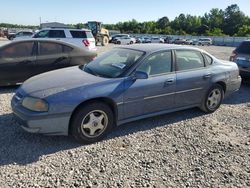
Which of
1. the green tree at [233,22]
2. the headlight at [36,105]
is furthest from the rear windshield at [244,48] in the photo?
the green tree at [233,22]

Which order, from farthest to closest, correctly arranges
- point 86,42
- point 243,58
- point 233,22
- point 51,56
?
1. point 233,22
2. point 86,42
3. point 243,58
4. point 51,56

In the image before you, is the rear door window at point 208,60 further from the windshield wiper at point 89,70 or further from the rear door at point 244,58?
the rear door at point 244,58

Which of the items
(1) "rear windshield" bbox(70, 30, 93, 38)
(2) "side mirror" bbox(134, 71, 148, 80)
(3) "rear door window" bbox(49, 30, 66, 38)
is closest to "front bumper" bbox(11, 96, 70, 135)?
(2) "side mirror" bbox(134, 71, 148, 80)

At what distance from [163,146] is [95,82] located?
145 cm

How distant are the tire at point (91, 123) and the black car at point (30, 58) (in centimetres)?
362

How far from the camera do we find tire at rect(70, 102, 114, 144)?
13.5 feet

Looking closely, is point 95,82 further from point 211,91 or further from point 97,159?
point 211,91

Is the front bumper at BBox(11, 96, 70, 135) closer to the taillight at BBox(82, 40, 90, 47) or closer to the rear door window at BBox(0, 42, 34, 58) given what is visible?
the rear door window at BBox(0, 42, 34, 58)

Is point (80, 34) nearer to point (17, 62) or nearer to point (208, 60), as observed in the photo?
point (17, 62)

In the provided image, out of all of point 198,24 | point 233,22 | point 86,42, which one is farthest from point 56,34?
point 233,22

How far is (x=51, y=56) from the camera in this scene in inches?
296

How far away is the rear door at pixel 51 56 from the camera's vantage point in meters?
7.34

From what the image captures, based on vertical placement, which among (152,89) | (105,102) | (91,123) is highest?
(152,89)

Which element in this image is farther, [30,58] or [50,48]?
[50,48]
